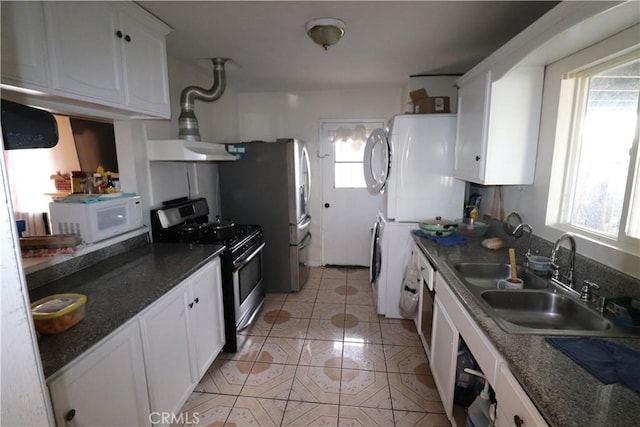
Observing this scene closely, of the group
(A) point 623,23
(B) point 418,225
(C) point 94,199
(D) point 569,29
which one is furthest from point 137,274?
(A) point 623,23

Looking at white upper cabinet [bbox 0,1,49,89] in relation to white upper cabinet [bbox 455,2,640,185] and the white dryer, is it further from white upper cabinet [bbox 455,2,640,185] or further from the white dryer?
the white dryer

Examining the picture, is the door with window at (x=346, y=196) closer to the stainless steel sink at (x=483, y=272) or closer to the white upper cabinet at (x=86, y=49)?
the stainless steel sink at (x=483, y=272)

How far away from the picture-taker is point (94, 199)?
1.75 m

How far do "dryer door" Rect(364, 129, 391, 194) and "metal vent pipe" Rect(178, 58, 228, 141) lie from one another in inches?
59.8

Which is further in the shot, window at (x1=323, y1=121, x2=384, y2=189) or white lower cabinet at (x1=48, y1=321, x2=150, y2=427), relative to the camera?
window at (x1=323, y1=121, x2=384, y2=189)

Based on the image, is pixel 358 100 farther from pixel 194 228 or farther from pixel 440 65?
pixel 194 228

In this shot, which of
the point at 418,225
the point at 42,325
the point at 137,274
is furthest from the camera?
the point at 418,225

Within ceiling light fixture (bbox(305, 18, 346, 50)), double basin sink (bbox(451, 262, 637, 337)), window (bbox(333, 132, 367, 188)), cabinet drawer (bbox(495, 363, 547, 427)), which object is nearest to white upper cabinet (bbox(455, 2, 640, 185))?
double basin sink (bbox(451, 262, 637, 337))

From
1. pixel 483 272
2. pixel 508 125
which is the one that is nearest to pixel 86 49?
pixel 508 125

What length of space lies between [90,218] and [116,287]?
0.50m

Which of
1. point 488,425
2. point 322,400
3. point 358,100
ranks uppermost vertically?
point 358,100

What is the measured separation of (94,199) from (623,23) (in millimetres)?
2738

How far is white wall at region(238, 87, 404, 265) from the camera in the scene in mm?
3779

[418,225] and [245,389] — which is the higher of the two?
[418,225]
